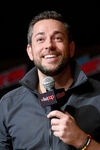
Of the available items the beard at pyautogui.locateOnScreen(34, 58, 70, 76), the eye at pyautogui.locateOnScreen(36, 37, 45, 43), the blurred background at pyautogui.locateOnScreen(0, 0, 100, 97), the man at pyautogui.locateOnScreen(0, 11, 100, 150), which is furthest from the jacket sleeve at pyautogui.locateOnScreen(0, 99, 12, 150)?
the blurred background at pyautogui.locateOnScreen(0, 0, 100, 97)

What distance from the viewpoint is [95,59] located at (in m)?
4.43

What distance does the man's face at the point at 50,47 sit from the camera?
1500 mm

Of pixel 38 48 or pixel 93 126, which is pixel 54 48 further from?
pixel 93 126

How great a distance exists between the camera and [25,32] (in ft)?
12.9

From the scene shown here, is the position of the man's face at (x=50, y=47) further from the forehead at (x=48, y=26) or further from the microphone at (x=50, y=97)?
the microphone at (x=50, y=97)

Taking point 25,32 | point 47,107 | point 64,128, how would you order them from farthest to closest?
point 25,32 < point 47,107 < point 64,128

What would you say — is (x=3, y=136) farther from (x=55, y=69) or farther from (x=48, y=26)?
(x=48, y=26)

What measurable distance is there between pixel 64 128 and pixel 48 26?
666mm

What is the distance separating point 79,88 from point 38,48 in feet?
1.08

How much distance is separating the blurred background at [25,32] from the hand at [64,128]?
8.60 feet

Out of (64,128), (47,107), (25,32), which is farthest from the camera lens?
(25,32)

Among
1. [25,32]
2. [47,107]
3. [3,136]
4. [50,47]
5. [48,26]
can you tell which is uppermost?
[48,26]

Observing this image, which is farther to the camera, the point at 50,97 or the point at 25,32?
the point at 25,32

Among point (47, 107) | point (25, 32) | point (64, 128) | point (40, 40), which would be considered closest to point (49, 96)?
point (64, 128)
